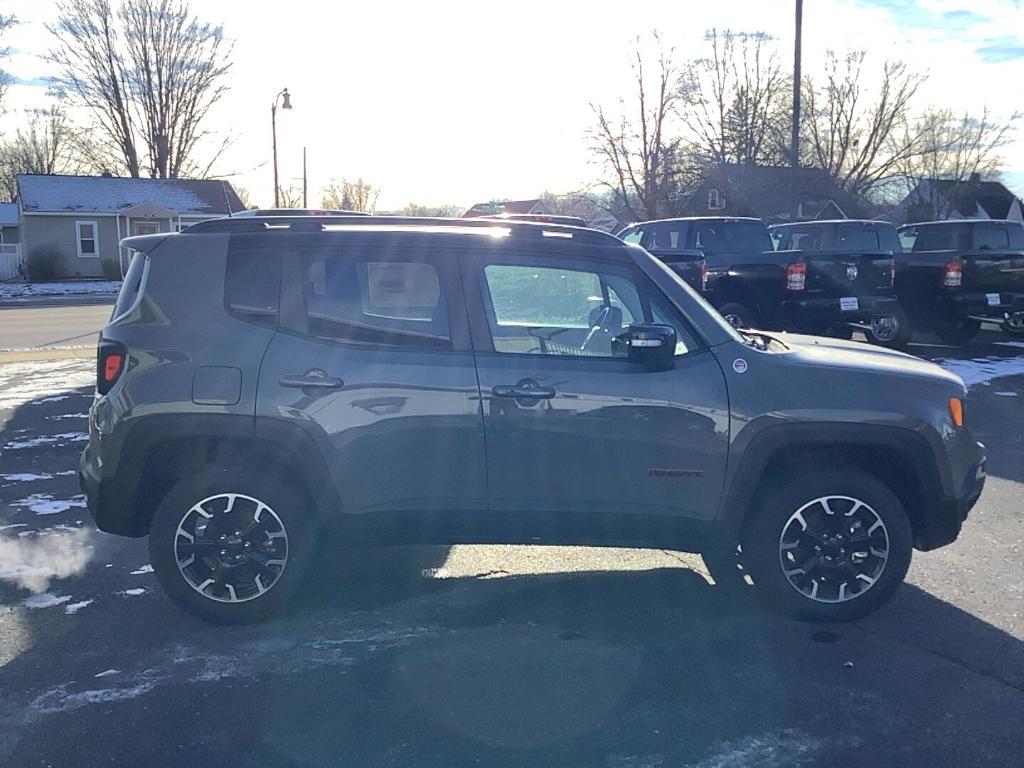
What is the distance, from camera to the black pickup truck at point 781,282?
1305cm

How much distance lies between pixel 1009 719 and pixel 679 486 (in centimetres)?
160

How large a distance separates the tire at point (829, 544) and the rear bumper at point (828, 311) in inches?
353

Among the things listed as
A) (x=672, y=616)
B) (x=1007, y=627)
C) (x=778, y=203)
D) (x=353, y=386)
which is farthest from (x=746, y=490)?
(x=778, y=203)

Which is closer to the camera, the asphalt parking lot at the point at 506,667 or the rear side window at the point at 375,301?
the asphalt parking lot at the point at 506,667

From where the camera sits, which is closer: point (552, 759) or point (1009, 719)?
point (552, 759)

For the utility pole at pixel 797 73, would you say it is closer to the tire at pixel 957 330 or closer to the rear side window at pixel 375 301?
the tire at pixel 957 330

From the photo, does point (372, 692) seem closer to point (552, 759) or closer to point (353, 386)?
point (552, 759)

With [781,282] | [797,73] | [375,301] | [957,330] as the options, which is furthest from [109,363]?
[797,73]

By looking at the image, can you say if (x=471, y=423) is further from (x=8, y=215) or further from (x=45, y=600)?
(x=8, y=215)

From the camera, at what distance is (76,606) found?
4.74 m

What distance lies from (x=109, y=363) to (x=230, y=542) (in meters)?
1.02

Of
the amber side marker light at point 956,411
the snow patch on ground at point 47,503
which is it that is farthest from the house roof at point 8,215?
the amber side marker light at point 956,411

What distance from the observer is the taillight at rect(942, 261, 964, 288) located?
45.9ft

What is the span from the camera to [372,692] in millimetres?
3840
